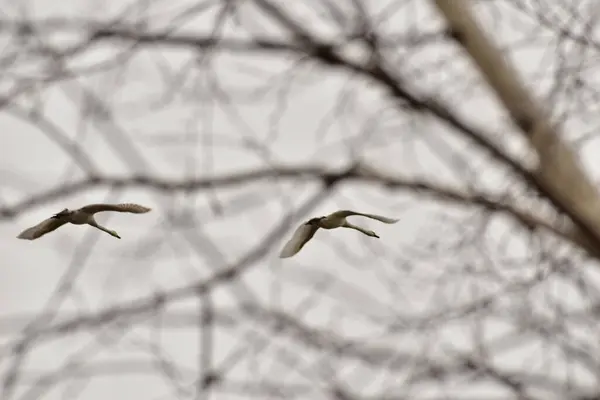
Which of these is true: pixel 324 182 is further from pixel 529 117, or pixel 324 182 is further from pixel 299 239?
pixel 299 239

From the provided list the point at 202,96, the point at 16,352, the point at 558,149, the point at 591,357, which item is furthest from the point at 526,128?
the point at 16,352

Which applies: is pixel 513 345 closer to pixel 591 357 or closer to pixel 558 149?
pixel 591 357

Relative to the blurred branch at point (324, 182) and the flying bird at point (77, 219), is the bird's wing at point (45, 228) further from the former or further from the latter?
the blurred branch at point (324, 182)

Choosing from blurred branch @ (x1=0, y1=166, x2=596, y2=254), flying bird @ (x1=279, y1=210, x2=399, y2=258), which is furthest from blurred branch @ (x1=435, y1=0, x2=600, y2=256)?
flying bird @ (x1=279, y1=210, x2=399, y2=258)

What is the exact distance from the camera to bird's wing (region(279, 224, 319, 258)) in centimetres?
9

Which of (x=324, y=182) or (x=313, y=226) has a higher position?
(x=324, y=182)

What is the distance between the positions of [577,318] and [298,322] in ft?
1.13

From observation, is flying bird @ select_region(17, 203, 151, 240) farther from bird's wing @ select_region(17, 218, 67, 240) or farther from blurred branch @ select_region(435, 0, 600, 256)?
blurred branch @ select_region(435, 0, 600, 256)

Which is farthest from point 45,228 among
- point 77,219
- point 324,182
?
point 324,182

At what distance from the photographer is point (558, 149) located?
2.68 feet

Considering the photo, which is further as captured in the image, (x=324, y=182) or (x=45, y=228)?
(x=324, y=182)

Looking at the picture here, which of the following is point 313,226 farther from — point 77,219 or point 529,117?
point 529,117

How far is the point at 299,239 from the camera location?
9 centimetres

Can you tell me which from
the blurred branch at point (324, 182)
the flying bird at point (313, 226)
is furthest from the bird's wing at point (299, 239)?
the blurred branch at point (324, 182)
